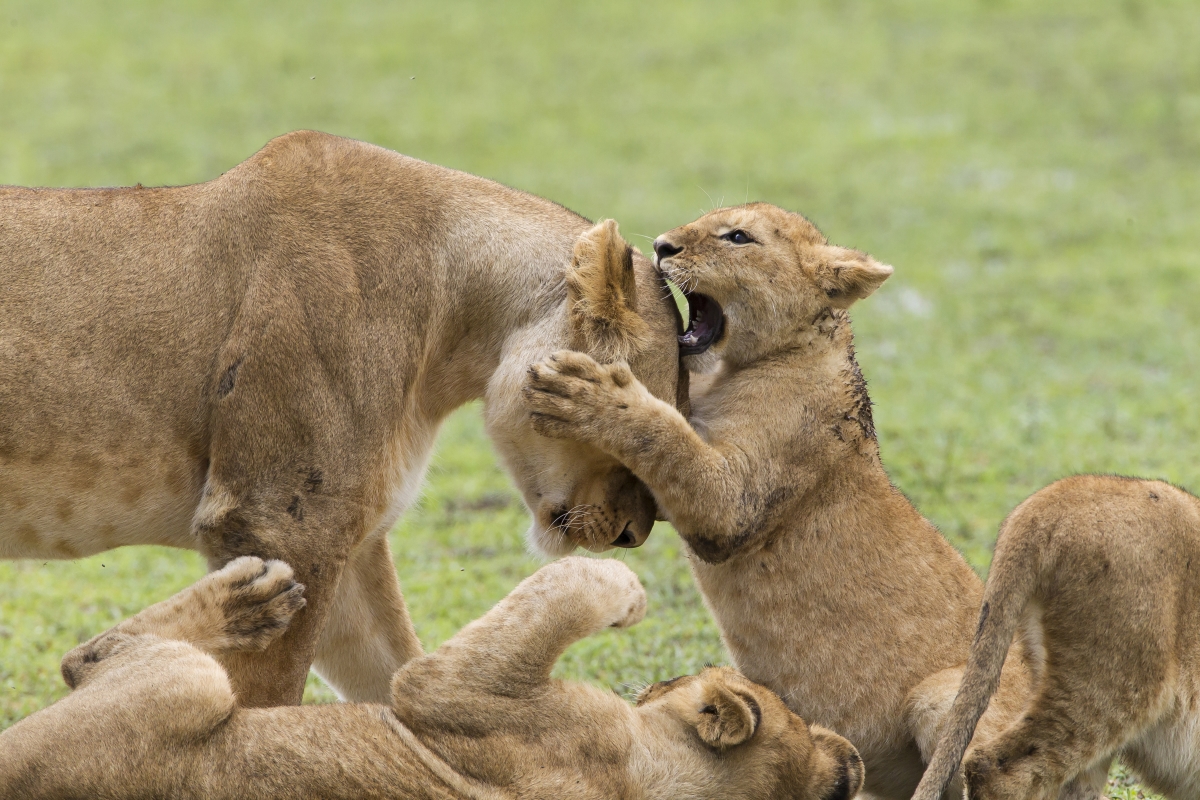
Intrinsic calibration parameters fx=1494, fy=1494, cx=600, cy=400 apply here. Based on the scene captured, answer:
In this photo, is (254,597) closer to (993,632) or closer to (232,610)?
(232,610)

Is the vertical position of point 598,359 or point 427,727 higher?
point 598,359

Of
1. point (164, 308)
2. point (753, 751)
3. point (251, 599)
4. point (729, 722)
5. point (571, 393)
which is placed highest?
point (164, 308)

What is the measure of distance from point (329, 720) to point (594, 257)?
1.62 meters

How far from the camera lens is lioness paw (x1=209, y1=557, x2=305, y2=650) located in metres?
4.43

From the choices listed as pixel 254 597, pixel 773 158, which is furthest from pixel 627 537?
pixel 773 158

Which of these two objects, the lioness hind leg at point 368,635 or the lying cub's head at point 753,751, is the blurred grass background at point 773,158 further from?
the lying cub's head at point 753,751

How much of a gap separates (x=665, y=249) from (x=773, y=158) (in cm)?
1226

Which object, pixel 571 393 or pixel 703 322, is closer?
pixel 571 393

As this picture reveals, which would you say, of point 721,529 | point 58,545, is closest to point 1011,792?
point 721,529

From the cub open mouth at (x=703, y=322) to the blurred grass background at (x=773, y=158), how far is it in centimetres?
157

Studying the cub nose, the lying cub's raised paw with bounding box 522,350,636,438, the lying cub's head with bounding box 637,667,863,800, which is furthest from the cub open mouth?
the lying cub's head with bounding box 637,667,863,800

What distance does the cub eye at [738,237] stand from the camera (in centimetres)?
521

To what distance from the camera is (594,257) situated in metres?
4.70

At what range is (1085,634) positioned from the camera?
4.34 metres
